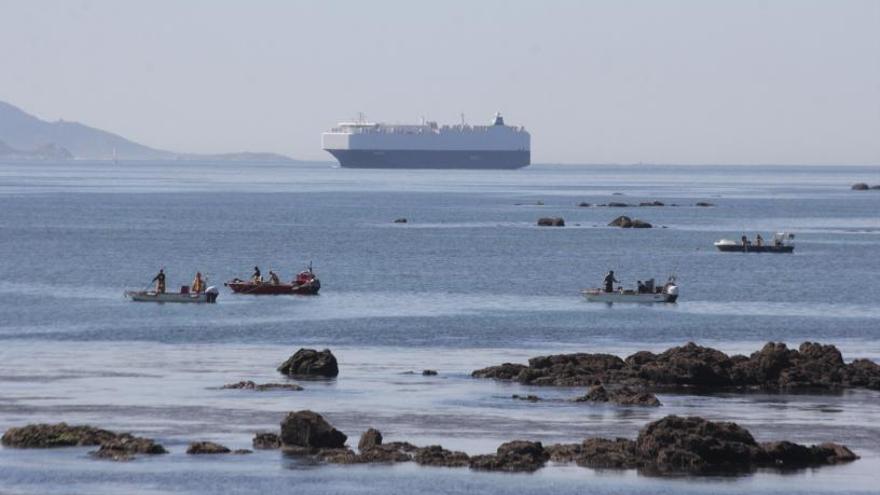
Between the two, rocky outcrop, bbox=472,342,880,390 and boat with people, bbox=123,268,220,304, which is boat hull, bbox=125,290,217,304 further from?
rocky outcrop, bbox=472,342,880,390

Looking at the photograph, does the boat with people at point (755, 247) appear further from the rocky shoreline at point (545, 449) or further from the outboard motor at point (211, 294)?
the rocky shoreline at point (545, 449)

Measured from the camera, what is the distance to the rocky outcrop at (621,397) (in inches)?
1815

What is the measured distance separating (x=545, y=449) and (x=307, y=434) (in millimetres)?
5225

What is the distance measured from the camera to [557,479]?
36.3 m

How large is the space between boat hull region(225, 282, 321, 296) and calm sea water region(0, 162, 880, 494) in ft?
3.14

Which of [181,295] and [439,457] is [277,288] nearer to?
[181,295]

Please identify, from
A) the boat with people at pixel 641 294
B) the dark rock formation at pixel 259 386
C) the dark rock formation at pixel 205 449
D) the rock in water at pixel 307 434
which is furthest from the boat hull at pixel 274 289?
the dark rock formation at pixel 205 449

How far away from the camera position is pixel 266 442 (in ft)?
129

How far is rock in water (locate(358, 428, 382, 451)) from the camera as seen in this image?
38719 millimetres

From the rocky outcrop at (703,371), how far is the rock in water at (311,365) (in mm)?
4224

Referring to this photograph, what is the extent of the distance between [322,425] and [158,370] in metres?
15.0

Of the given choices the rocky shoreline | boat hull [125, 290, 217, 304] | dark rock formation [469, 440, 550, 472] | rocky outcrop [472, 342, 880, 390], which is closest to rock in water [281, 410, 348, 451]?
the rocky shoreline

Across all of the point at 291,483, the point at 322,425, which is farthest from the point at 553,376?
the point at 291,483

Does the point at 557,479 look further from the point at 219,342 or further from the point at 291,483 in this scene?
the point at 219,342
